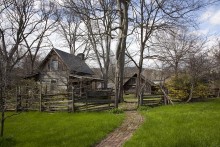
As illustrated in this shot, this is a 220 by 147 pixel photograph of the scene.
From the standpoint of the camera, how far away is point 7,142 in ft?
27.9

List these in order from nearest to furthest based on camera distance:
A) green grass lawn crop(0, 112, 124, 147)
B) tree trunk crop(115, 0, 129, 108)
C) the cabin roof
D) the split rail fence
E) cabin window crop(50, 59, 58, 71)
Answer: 1. green grass lawn crop(0, 112, 124, 147)
2. the split rail fence
3. tree trunk crop(115, 0, 129, 108)
4. the cabin roof
5. cabin window crop(50, 59, 58, 71)

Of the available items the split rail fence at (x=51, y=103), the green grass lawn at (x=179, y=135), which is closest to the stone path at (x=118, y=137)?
the green grass lawn at (x=179, y=135)

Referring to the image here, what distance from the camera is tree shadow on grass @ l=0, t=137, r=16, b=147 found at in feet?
27.2

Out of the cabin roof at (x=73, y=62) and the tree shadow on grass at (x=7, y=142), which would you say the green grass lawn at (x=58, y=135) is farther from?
the cabin roof at (x=73, y=62)

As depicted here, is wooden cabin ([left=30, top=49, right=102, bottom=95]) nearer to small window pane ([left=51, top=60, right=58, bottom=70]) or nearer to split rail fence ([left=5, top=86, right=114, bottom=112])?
small window pane ([left=51, top=60, right=58, bottom=70])

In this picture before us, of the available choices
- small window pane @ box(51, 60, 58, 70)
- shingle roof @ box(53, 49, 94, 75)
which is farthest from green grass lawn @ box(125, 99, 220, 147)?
small window pane @ box(51, 60, 58, 70)

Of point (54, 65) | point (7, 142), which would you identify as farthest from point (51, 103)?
point (54, 65)

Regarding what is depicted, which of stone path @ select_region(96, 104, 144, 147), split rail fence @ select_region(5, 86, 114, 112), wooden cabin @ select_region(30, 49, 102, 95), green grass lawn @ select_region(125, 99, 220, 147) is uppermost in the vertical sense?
wooden cabin @ select_region(30, 49, 102, 95)

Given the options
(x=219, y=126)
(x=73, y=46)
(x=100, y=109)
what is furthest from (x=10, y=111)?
(x=73, y=46)

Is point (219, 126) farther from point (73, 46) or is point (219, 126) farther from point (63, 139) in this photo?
point (73, 46)

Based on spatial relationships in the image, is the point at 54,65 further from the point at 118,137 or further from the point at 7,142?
the point at 118,137

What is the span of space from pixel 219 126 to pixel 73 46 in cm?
3945

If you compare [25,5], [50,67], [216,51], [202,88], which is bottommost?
[202,88]

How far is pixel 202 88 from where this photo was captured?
2608 centimetres
